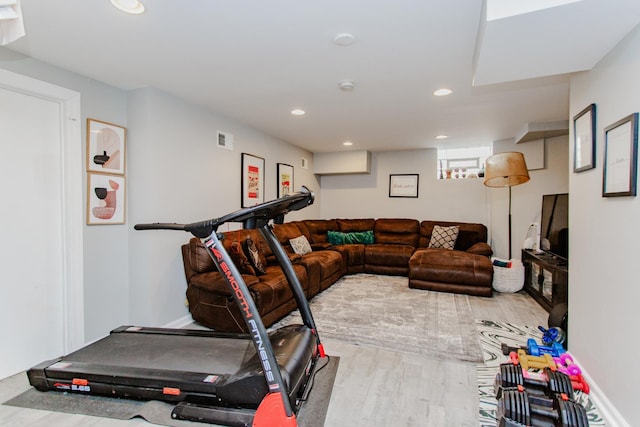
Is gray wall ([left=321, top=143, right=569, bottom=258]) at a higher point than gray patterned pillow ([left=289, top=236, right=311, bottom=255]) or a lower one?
higher

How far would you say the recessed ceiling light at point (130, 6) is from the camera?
1555 mm

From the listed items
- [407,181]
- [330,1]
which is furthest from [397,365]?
[407,181]

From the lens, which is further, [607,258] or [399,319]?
[399,319]

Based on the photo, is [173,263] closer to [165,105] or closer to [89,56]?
[165,105]

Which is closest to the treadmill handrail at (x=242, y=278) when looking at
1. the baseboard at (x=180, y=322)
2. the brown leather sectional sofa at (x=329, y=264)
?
the brown leather sectional sofa at (x=329, y=264)

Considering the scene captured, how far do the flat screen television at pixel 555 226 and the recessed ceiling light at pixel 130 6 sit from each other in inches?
158

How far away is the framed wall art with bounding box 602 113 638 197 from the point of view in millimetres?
1471

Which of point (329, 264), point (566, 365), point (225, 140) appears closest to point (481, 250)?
point (329, 264)

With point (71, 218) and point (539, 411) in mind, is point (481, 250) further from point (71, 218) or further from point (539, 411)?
point (71, 218)

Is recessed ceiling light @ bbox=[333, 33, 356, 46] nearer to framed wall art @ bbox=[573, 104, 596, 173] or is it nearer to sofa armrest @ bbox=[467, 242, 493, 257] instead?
framed wall art @ bbox=[573, 104, 596, 173]

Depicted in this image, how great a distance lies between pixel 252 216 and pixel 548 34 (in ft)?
5.75

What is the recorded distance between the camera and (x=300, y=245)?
458cm

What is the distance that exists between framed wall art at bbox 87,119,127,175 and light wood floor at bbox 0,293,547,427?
64.1 inches

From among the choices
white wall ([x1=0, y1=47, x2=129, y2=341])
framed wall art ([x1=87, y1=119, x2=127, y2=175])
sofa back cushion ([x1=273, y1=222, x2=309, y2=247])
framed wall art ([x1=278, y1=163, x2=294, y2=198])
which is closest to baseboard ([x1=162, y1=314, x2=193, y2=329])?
white wall ([x1=0, y1=47, x2=129, y2=341])
